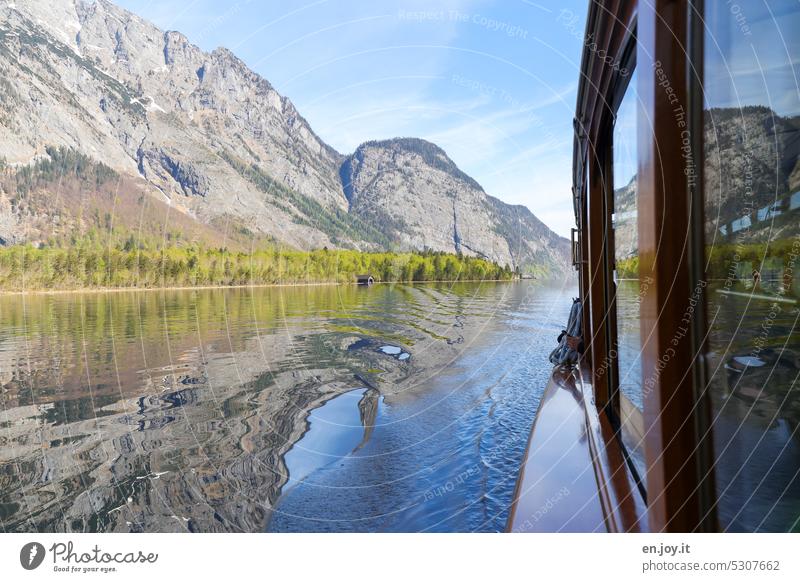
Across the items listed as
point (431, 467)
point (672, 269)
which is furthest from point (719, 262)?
point (431, 467)

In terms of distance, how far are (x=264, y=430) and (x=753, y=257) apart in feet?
17.5

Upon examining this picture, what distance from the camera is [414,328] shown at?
1487cm

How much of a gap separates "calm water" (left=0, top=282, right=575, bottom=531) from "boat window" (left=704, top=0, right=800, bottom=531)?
83.6 inches

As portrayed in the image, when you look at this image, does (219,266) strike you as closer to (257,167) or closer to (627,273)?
(257,167)

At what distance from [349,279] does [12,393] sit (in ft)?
32.9

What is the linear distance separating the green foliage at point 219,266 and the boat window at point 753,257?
8.24 m

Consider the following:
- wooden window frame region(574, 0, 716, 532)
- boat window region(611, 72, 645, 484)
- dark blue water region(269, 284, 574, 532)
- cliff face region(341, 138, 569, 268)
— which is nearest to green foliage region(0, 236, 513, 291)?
cliff face region(341, 138, 569, 268)

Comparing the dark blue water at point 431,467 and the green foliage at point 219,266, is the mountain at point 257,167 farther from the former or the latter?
the dark blue water at point 431,467

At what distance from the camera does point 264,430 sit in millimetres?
5305

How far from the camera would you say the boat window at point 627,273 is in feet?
3.51

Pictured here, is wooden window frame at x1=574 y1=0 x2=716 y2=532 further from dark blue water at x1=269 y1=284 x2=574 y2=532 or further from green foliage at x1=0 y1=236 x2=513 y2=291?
green foliage at x1=0 y1=236 x2=513 y2=291

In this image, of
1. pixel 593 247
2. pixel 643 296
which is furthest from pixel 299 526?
pixel 643 296

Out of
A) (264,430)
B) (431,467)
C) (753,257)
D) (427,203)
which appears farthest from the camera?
(427,203)
